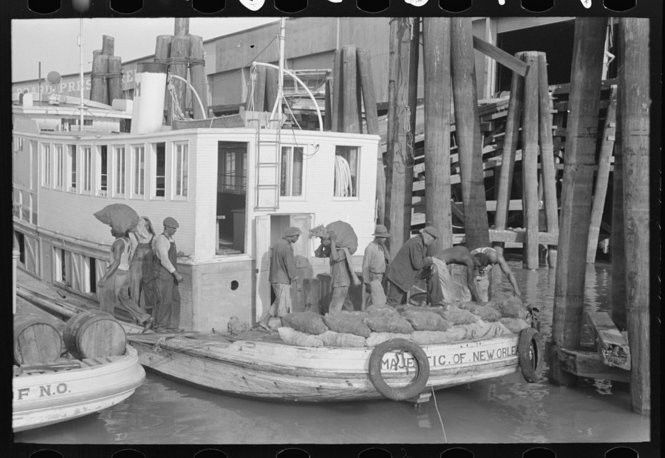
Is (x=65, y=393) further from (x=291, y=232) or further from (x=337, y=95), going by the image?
(x=337, y=95)

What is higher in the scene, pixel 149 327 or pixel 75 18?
pixel 75 18

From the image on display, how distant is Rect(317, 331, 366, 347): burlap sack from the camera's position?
10.3 meters

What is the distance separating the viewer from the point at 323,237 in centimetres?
1184

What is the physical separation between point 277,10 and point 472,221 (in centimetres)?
547

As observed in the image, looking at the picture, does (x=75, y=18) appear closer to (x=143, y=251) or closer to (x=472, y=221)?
(x=143, y=251)

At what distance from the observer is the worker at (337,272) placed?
459 inches

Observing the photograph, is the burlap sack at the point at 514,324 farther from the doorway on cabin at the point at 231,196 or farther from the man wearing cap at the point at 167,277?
the man wearing cap at the point at 167,277

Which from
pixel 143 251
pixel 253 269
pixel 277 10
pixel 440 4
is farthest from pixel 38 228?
pixel 440 4

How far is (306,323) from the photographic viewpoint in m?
10.5

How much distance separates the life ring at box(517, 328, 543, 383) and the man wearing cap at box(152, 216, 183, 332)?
14.0 ft

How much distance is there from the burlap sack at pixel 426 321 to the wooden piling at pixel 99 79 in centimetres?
1321

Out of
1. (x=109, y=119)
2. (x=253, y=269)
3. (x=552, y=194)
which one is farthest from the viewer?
(x=552, y=194)

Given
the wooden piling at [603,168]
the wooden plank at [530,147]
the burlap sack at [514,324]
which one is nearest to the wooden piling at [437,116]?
Result: the burlap sack at [514,324]

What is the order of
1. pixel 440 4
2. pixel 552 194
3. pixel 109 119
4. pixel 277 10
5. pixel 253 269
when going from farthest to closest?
pixel 552 194 → pixel 109 119 → pixel 253 269 → pixel 440 4 → pixel 277 10
